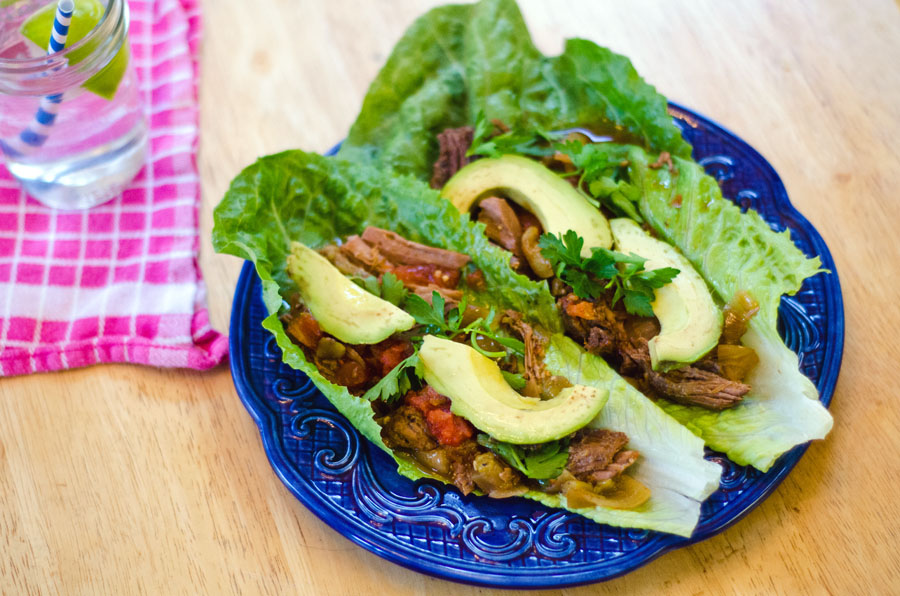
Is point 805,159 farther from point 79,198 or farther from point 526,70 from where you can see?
point 79,198

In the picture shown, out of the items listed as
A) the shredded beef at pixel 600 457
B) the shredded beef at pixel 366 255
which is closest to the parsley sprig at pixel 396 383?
the shredded beef at pixel 366 255

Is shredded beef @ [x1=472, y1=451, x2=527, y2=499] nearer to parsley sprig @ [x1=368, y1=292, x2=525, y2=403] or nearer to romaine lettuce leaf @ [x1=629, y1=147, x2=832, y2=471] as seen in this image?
parsley sprig @ [x1=368, y1=292, x2=525, y2=403]

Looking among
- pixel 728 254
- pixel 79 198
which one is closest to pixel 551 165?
pixel 728 254

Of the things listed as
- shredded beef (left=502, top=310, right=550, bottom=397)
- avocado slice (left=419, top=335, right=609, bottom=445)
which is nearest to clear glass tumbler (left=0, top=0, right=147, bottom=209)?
avocado slice (left=419, top=335, right=609, bottom=445)

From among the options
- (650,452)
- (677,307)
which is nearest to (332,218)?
(677,307)

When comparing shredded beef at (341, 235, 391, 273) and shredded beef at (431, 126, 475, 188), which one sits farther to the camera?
shredded beef at (431, 126, 475, 188)
